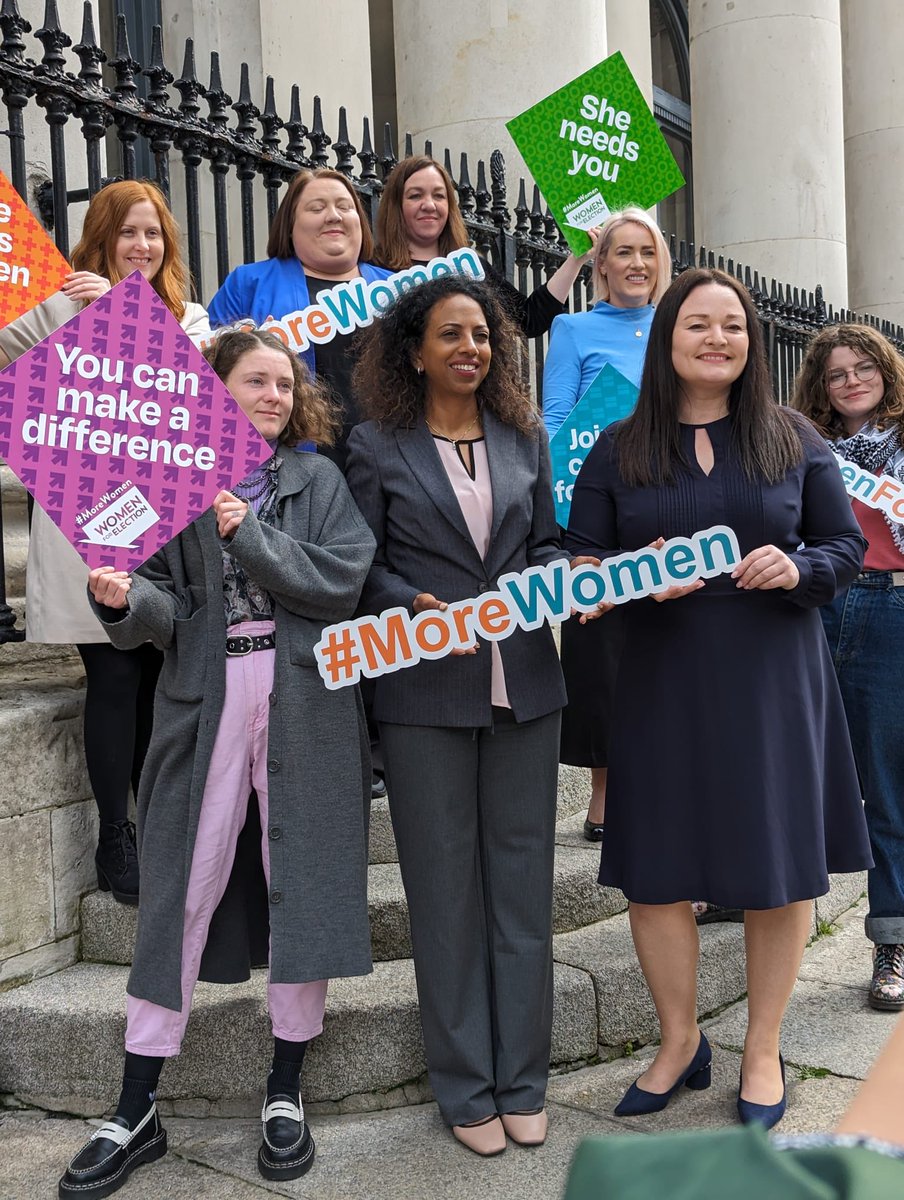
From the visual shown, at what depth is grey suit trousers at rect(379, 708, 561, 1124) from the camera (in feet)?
10.7

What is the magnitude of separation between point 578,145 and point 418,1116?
3.33m

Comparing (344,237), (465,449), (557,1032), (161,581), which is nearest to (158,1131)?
(557,1032)

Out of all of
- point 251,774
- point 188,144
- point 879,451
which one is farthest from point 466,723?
point 188,144

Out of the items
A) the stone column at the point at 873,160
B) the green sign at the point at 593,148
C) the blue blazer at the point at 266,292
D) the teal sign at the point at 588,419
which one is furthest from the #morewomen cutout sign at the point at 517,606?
the stone column at the point at 873,160

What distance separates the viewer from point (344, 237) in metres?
4.08

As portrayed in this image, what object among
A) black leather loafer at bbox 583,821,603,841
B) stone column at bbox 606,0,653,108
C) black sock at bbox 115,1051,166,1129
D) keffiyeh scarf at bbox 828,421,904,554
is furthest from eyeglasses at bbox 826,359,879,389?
stone column at bbox 606,0,653,108

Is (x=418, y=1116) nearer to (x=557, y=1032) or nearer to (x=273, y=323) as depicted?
(x=557, y=1032)

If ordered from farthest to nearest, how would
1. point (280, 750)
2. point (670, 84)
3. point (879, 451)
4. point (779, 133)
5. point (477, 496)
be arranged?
point (670, 84), point (779, 133), point (879, 451), point (477, 496), point (280, 750)

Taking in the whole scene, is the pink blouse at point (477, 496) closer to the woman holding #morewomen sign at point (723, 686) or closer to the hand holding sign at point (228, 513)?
the woman holding #morewomen sign at point (723, 686)

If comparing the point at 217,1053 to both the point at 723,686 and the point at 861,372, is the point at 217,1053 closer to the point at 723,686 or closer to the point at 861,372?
the point at 723,686

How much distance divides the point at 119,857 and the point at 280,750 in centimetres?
94

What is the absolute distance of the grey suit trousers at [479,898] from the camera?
326 cm

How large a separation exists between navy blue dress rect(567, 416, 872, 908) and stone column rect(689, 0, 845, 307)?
30.2 ft

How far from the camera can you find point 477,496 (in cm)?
336
